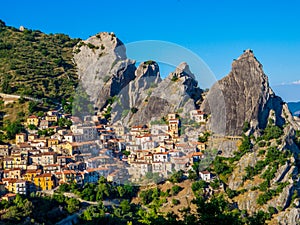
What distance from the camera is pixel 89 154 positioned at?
27672 millimetres

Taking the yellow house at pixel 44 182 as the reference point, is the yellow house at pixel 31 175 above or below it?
above

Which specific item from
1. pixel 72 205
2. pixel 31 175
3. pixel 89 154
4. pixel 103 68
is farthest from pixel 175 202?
pixel 103 68

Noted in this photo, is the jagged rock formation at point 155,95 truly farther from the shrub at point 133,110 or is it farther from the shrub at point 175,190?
the shrub at point 175,190

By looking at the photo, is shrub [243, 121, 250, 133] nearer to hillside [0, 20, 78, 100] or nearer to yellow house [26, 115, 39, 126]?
yellow house [26, 115, 39, 126]

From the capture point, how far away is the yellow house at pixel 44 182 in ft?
81.0

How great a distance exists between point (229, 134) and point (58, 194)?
37.1 ft

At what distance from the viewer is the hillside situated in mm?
35281

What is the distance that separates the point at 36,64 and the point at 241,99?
645 inches

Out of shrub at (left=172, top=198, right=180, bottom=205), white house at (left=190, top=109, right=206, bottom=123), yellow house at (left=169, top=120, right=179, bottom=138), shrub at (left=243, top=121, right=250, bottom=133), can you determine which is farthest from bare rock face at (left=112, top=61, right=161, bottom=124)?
shrub at (left=172, top=198, right=180, bottom=205)

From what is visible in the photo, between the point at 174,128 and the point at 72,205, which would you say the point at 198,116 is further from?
the point at 72,205

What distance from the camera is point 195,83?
3469cm

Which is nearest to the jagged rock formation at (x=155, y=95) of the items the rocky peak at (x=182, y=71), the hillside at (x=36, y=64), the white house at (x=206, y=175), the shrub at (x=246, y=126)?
the rocky peak at (x=182, y=71)

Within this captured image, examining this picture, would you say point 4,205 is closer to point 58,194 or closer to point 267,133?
point 58,194

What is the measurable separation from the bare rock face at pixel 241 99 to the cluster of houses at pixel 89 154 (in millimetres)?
1269
